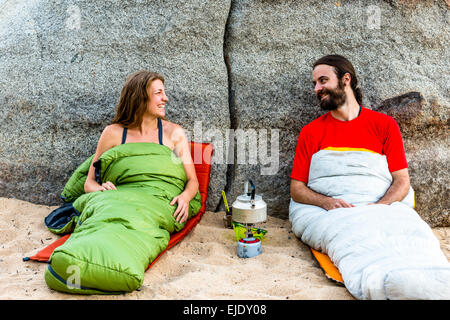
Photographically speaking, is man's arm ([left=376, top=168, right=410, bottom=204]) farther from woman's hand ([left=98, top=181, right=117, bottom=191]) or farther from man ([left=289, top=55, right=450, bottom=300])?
woman's hand ([left=98, top=181, right=117, bottom=191])

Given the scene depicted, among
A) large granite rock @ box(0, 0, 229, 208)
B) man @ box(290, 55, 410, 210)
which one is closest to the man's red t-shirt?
man @ box(290, 55, 410, 210)

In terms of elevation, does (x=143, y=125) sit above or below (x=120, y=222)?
above

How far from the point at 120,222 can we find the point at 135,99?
1014 millimetres

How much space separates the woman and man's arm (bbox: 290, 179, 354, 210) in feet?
2.22

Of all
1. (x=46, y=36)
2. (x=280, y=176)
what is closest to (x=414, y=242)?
(x=280, y=176)

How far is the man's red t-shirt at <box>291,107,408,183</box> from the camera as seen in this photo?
9.46 feet

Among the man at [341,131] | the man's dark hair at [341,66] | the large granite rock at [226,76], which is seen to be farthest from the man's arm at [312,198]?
the man's dark hair at [341,66]

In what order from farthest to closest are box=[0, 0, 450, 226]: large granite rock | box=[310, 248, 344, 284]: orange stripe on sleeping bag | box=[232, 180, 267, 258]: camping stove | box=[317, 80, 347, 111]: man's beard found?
box=[0, 0, 450, 226]: large granite rock → box=[317, 80, 347, 111]: man's beard → box=[232, 180, 267, 258]: camping stove → box=[310, 248, 344, 284]: orange stripe on sleeping bag

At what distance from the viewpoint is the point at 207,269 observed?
2.38 m

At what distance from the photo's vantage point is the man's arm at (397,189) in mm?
2713

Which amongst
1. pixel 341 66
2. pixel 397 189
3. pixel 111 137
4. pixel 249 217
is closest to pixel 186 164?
pixel 111 137

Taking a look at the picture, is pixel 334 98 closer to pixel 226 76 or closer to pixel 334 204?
pixel 334 204

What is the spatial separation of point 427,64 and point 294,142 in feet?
3.84

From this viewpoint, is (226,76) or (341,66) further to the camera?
(226,76)
